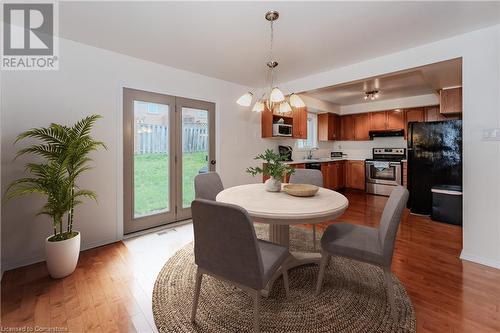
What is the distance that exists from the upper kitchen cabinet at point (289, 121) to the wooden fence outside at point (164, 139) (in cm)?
128

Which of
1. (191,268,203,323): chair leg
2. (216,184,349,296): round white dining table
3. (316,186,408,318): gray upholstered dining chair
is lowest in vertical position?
(191,268,203,323): chair leg

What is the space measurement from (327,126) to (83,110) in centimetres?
521

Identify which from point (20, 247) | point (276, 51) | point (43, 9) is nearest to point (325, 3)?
point (276, 51)

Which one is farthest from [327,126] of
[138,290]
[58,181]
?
[58,181]

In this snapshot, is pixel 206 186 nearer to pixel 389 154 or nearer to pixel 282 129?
pixel 282 129

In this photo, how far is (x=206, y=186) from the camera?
2.41m

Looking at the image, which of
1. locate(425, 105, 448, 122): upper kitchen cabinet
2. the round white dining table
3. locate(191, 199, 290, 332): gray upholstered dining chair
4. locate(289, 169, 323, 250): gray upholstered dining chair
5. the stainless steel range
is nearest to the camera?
locate(191, 199, 290, 332): gray upholstered dining chair

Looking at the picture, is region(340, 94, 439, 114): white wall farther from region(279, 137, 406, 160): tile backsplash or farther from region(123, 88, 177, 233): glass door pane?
region(123, 88, 177, 233): glass door pane

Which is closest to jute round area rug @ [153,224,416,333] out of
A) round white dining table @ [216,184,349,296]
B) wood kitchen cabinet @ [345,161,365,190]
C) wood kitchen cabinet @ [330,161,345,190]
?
round white dining table @ [216,184,349,296]

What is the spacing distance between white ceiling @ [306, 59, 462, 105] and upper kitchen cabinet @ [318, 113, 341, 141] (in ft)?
1.34

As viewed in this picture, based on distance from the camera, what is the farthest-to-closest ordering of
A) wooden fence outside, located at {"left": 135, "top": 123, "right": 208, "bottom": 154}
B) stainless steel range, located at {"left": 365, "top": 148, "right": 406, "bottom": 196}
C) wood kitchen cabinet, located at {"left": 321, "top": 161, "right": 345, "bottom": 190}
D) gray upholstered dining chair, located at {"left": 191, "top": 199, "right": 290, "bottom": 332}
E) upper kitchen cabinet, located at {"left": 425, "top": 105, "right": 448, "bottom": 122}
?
wood kitchen cabinet, located at {"left": 321, "top": 161, "right": 345, "bottom": 190}
stainless steel range, located at {"left": 365, "top": 148, "right": 406, "bottom": 196}
upper kitchen cabinet, located at {"left": 425, "top": 105, "right": 448, "bottom": 122}
wooden fence outside, located at {"left": 135, "top": 123, "right": 208, "bottom": 154}
gray upholstered dining chair, located at {"left": 191, "top": 199, "right": 290, "bottom": 332}

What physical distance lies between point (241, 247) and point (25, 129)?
2566mm

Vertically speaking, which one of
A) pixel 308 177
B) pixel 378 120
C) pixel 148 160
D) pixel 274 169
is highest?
pixel 378 120

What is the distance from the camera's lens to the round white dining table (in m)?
1.44
